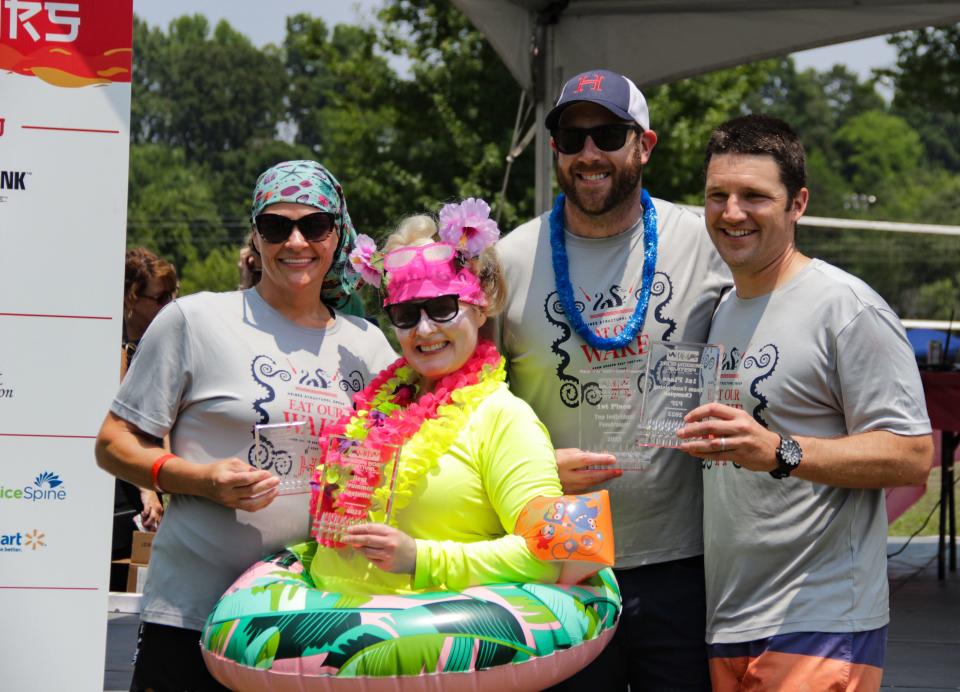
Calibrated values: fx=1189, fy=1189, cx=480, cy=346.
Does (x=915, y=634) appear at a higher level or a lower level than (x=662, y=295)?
lower

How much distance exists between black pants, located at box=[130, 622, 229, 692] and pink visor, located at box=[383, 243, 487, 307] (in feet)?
3.20

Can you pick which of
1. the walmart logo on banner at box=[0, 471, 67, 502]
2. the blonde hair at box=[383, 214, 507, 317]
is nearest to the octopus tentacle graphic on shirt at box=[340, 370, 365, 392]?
the blonde hair at box=[383, 214, 507, 317]

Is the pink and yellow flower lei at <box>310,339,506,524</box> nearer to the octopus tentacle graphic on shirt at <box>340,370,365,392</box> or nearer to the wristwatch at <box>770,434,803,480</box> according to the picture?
the octopus tentacle graphic on shirt at <box>340,370,365,392</box>

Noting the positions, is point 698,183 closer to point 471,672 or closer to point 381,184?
point 381,184

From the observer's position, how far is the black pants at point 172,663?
2.94m

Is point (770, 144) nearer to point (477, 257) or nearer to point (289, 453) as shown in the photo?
point (477, 257)

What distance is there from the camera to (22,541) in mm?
3861

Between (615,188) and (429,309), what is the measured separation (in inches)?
24.5

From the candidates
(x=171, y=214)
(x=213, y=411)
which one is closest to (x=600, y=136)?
(x=213, y=411)

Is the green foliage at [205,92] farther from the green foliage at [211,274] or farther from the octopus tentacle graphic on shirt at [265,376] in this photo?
the octopus tentacle graphic on shirt at [265,376]

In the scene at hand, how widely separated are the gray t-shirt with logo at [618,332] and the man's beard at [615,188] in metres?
0.09

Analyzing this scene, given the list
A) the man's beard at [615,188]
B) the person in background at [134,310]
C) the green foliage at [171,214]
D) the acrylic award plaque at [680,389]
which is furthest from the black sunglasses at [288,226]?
the green foliage at [171,214]

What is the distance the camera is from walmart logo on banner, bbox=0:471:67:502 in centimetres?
385

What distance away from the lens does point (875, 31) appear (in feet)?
20.3
